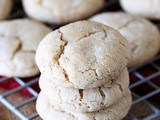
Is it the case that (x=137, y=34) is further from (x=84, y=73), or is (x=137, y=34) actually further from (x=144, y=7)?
(x=84, y=73)

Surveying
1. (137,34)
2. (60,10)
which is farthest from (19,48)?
(137,34)

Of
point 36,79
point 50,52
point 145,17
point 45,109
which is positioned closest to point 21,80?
point 36,79

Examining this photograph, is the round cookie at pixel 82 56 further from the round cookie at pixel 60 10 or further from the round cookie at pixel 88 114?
the round cookie at pixel 60 10

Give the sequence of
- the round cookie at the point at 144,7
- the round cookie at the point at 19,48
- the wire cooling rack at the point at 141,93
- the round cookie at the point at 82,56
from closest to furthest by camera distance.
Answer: the round cookie at the point at 82,56 < the wire cooling rack at the point at 141,93 < the round cookie at the point at 19,48 < the round cookie at the point at 144,7

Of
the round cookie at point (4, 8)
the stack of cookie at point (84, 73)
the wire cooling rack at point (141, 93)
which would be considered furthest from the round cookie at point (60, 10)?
the stack of cookie at point (84, 73)

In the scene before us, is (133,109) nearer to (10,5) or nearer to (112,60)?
(112,60)
